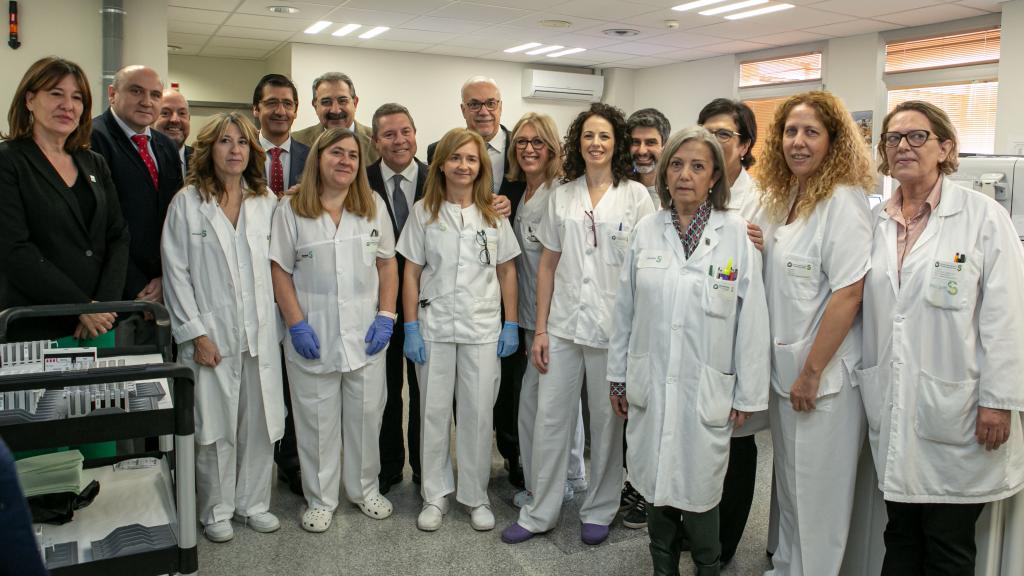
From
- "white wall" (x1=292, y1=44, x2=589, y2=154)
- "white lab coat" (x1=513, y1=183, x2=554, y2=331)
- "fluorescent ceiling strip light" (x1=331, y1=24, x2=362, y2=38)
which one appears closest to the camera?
"white lab coat" (x1=513, y1=183, x2=554, y2=331)

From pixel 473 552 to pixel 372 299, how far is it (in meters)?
1.06

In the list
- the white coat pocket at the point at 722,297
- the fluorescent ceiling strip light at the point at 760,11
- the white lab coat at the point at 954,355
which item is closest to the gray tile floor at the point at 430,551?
the white lab coat at the point at 954,355

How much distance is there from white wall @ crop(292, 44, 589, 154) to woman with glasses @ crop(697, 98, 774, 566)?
649 cm

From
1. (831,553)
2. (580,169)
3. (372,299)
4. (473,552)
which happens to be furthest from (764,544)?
(372,299)

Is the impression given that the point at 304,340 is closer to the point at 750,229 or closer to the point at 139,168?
the point at 139,168

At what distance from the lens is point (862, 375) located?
7.24 feet

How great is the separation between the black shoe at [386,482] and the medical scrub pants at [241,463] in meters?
0.54

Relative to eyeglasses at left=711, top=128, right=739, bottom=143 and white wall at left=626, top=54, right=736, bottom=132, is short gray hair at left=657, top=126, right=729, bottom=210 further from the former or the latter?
white wall at left=626, top=54, right=736, bottom=132

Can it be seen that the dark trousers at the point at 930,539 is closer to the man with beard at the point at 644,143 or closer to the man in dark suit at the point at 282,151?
the man with beard at the point at 644,143

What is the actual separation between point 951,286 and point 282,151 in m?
2.78

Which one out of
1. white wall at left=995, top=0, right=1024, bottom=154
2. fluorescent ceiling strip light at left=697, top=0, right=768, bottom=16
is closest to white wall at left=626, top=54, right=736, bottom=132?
fluorescent ceiling strip light at left=697, top=0, right=768, bottom=16

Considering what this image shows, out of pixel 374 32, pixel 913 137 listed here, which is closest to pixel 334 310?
pixel 913 137

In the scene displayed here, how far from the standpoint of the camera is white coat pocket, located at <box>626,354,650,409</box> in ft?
7.85

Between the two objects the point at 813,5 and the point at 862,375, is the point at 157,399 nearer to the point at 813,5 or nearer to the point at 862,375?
the point at 862,375
